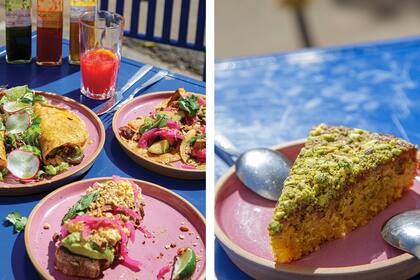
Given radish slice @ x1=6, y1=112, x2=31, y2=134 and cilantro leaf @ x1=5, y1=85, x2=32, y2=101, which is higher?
cilantro leaf @ x1=5, y1=85, x2=32, y2=101

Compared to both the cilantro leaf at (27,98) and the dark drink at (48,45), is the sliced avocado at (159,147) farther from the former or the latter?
the dark drink at (48,45)

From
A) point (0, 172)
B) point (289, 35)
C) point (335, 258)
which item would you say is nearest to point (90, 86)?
point (0, 172)

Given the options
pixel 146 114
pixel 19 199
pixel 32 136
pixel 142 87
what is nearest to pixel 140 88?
pixel 142 87

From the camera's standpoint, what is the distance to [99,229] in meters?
0.79

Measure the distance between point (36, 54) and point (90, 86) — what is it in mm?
199

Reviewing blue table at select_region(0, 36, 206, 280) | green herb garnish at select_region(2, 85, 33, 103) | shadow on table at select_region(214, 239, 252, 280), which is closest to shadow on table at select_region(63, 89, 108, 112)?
blue table at select_region(0, 36, 206, 280)

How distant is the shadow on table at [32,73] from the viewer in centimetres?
124

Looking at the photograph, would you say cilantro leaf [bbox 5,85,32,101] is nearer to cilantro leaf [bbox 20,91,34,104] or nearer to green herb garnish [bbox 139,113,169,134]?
cilantro leaf [bbox 20,91,34,104]

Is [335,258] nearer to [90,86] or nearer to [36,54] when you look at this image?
[90,86]

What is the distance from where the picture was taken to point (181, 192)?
3.20ft

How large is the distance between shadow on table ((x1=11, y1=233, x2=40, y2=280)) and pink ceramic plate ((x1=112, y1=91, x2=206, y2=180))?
0.85 ft

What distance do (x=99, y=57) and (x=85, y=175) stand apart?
1.09ft

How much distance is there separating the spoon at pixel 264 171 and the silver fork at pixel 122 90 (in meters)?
0.28

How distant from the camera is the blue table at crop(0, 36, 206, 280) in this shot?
2.64 ft
